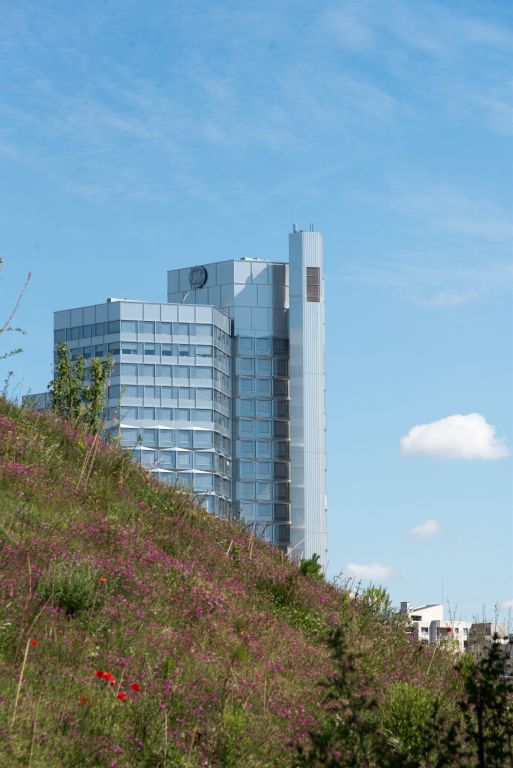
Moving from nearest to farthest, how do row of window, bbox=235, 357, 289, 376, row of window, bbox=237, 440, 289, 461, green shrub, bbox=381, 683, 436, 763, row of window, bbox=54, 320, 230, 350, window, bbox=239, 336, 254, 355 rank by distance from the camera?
green shrub, bbox=381, 683, 436, 763, row of window, bbox=54, 320, 230, 350, row of window, bbox=237, 440, 289, 461, row of window, bbox=235, 357, 289, 376, window, bbox=239, 336, 254, 355

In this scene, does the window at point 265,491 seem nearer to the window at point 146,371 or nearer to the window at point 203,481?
the window at point 203,481

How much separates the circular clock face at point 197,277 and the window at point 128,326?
10.6 m

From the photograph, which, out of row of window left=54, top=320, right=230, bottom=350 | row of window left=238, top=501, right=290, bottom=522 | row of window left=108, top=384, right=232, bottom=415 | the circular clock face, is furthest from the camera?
the circular clock face

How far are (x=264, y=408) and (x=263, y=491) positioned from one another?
26.0 feet

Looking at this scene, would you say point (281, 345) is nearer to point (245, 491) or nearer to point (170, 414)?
point (170, 414)

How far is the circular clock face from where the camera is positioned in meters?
111

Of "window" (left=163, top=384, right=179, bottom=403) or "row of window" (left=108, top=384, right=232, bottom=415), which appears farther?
"window" (left=163, top=384, right=179, bottom=403)

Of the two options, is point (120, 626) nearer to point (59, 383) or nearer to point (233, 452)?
point (59, 383)

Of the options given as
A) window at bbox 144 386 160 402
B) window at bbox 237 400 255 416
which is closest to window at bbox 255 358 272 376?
window at bbox 237 400 255 416

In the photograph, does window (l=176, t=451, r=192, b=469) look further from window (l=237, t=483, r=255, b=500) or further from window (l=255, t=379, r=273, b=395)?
window (l=255, t=379, r=273, b=395)

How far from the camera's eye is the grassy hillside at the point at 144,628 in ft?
29.2

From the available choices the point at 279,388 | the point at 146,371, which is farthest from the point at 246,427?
the point at 146,371

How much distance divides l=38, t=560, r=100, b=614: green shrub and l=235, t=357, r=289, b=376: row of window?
97103 millimetres

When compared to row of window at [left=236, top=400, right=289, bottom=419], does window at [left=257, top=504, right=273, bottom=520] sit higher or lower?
lower
